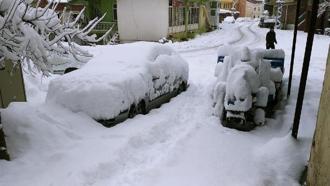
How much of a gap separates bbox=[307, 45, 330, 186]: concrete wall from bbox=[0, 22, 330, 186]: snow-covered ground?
2.34 feet

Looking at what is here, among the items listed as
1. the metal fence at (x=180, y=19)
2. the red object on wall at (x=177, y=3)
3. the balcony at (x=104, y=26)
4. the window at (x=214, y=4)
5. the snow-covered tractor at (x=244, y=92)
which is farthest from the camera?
the window at (x=214, y=4)

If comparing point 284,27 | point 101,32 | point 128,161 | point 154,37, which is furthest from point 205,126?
point 284,27

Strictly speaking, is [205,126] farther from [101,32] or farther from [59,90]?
[101,32]

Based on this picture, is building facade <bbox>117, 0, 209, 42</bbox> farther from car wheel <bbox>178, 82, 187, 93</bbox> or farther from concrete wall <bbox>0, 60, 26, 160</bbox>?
concrete wall <bbox>0, 60, 26, 160</bbox>

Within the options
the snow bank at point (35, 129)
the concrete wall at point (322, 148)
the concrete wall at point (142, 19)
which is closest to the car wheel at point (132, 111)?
the snow bank at point (35, 129)

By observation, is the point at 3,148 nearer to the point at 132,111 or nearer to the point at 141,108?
the point at 132,111

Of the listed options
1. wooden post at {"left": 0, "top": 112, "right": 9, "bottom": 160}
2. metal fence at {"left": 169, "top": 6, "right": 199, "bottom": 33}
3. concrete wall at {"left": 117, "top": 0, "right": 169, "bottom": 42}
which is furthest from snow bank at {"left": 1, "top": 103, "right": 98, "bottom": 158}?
metal fence at {"left": 169, "top": 6, "right": 199, "bottom": 33}

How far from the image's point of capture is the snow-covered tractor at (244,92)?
22.8 ft

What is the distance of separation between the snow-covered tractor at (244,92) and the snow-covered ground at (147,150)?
281 millimetres

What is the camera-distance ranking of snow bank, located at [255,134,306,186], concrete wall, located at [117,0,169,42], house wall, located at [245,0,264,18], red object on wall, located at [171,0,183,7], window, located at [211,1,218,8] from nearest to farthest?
snow bank, located at [255,134,306,186] < concrete wall, located at [117,0,169,42] < red object on wall, located at [171,0,183,7] < window, located at [211,1,218,8] < house wall, located at [245,0,264,18]

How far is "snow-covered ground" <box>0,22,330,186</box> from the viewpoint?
4.89 meters

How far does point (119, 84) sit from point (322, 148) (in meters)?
4.06

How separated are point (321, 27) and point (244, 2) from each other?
5475 cm

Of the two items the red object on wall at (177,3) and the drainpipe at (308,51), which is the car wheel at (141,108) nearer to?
the drainpipe at (308,51)
